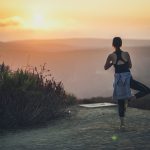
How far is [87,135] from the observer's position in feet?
42.9

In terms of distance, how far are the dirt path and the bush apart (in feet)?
1.58

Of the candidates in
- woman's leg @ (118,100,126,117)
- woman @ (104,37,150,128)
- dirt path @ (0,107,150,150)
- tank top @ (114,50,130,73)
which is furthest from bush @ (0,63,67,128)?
tank top @ (114,50,130,73)

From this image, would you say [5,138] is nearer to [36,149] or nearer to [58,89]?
[36,149]

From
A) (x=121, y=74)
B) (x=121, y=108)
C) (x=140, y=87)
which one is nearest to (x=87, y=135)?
(x=121, y=108)

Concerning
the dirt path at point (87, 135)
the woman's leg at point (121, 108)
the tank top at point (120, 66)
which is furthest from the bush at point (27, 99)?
the tank top at point (120, 66)

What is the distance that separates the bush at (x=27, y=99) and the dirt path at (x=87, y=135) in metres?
0.48

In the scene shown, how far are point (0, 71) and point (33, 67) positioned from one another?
0.96m

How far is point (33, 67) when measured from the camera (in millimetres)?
17703

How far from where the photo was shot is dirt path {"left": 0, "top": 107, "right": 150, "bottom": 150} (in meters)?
11.9

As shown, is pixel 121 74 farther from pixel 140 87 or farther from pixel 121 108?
pixel 121 108

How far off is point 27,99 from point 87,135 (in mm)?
3272

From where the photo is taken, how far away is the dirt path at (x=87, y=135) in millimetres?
11938

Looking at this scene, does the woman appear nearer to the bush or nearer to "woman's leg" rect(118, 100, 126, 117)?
"woman's leg" rect(118, 100, 126, 117)

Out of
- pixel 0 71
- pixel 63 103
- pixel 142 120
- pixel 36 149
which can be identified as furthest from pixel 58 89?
pixel 36 149
